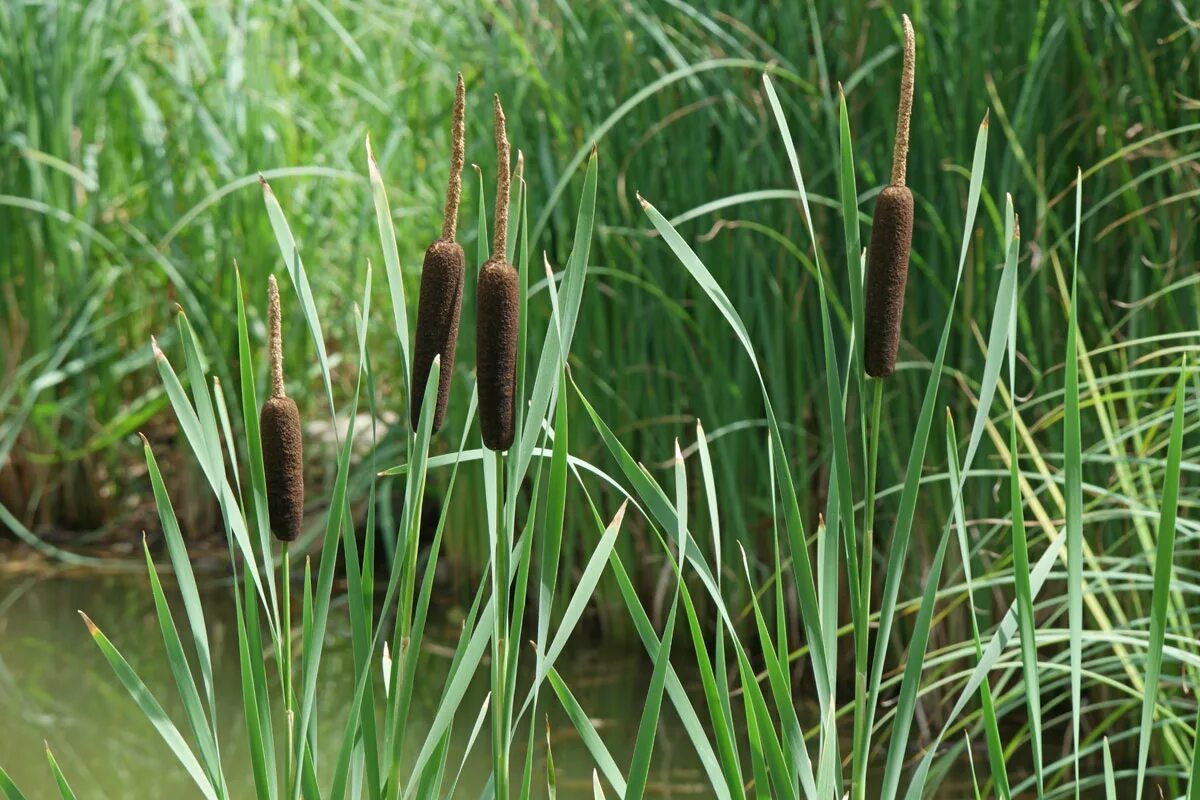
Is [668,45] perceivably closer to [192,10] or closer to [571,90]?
[571,90]

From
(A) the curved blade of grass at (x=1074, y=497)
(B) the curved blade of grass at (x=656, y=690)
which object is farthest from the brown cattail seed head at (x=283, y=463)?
(A) the curved blade of grass at (x=1074, y=497)

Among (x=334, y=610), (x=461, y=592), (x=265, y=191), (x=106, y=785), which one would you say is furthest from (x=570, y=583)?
(x=265, y=191)

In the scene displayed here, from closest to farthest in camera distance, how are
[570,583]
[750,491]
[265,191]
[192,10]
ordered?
[265,191] < [750,491] < [570,583] < [192,10]

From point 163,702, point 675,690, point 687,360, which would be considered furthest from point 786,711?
point 163,702

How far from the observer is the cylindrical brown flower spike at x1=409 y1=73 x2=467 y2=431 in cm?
73

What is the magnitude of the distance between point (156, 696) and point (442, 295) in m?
1.97

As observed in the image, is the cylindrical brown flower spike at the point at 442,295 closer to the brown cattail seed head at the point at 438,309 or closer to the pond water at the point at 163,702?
the brown cattail seed head at the point at 438,309

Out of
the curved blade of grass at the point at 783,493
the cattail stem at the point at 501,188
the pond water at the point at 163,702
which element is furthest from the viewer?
the pond water at the point at 163,702

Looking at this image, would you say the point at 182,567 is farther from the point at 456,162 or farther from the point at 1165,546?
the point at 1165,546

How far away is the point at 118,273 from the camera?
10.6 feet

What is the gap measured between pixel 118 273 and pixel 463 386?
0.97 m

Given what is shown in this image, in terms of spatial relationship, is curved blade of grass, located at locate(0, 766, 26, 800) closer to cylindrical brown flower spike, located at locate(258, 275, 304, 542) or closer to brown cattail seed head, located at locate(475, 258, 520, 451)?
cylindrical brown flower spike, located at locate(258, 275, 304, 542)

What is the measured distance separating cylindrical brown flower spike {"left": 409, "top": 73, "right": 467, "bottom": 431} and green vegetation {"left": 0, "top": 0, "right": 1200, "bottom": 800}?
0.03 metres

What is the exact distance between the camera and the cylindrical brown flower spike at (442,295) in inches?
28.7
